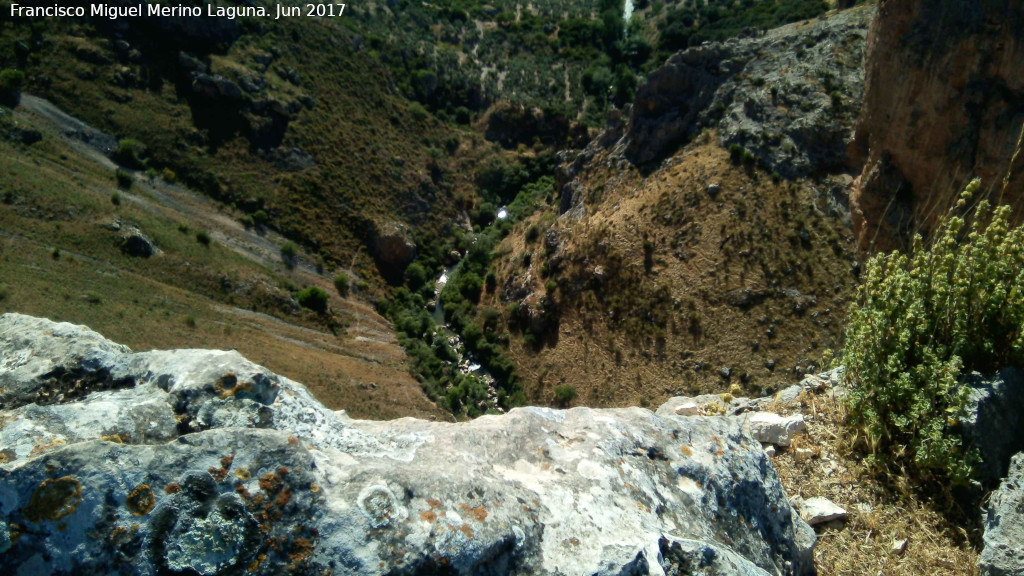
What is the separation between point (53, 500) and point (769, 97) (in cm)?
3916

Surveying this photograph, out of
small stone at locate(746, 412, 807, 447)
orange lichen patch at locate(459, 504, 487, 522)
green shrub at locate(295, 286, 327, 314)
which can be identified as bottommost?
green shrub at locate(295, 286, 327, 314)

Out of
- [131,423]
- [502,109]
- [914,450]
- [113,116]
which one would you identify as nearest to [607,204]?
[502,109]

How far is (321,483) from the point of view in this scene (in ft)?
11.5

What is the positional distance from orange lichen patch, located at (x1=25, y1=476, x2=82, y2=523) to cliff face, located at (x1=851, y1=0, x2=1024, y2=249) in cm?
1988

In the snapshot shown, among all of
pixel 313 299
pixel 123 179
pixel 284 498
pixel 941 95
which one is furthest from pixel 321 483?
pixel 123 179

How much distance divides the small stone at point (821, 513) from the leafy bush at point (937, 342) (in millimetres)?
631

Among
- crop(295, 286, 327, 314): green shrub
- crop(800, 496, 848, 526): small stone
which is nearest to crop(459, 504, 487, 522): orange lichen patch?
crop(800, 496, 848, 526): small stone

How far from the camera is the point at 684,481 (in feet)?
15.0

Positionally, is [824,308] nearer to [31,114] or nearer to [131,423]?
[131,423]

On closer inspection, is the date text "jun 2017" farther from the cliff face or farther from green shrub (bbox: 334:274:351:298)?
the cliff face

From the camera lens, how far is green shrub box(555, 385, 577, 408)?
35688 mm

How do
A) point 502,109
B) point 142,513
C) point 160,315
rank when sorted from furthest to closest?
1. point 502,109
2. point 160,315
3. point 142,513

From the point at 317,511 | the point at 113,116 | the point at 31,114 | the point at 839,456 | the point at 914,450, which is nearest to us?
the point at 317,511

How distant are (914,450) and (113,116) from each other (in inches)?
1957
